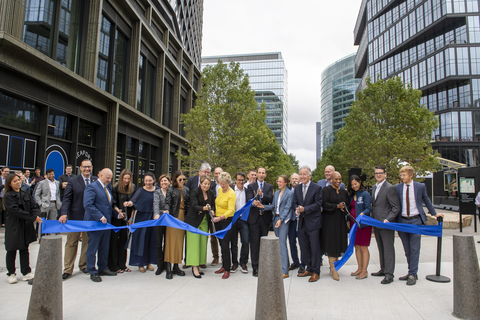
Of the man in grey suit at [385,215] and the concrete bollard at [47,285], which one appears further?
the man in grey suit at [385,215]

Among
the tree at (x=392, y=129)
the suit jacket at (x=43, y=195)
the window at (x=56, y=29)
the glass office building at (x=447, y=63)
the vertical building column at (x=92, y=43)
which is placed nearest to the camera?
the suit jacket at (x=43, y=195)

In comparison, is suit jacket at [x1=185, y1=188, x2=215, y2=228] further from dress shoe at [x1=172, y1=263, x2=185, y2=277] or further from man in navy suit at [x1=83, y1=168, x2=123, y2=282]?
man in navy suit at [x1=83, y1=168, x2=123, y2=282]

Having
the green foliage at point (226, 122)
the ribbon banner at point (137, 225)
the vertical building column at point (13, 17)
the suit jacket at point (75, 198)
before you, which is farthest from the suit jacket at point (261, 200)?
the green foliage at point (226, 122)

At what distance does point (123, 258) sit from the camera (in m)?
6.25

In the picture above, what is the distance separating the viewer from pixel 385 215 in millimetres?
5871

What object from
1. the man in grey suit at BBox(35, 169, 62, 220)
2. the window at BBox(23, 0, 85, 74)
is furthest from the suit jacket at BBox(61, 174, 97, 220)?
the window at BBox(23, 0, 85, 74)

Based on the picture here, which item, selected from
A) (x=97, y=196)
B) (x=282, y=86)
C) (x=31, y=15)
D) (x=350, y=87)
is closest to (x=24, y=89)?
(x=31, y=15)

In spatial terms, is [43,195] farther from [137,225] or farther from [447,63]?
[447,63]

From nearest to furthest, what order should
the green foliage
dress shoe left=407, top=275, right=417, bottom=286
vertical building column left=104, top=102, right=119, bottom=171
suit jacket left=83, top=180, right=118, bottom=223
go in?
dress shoe left=407, top=275, right=417, bottom=286
suit jacket left=83, top=180, right=118, bottom=223
vertical building column left=104, top=102, right=119, bottom=171
the green foliage

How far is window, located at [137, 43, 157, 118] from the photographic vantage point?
21297mm

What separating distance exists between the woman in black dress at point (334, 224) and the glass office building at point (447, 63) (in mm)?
51570

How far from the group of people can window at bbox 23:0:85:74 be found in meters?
8.53

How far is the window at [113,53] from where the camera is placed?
16.4m

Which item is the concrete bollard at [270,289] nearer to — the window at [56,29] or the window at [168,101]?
the window at [56,29]
